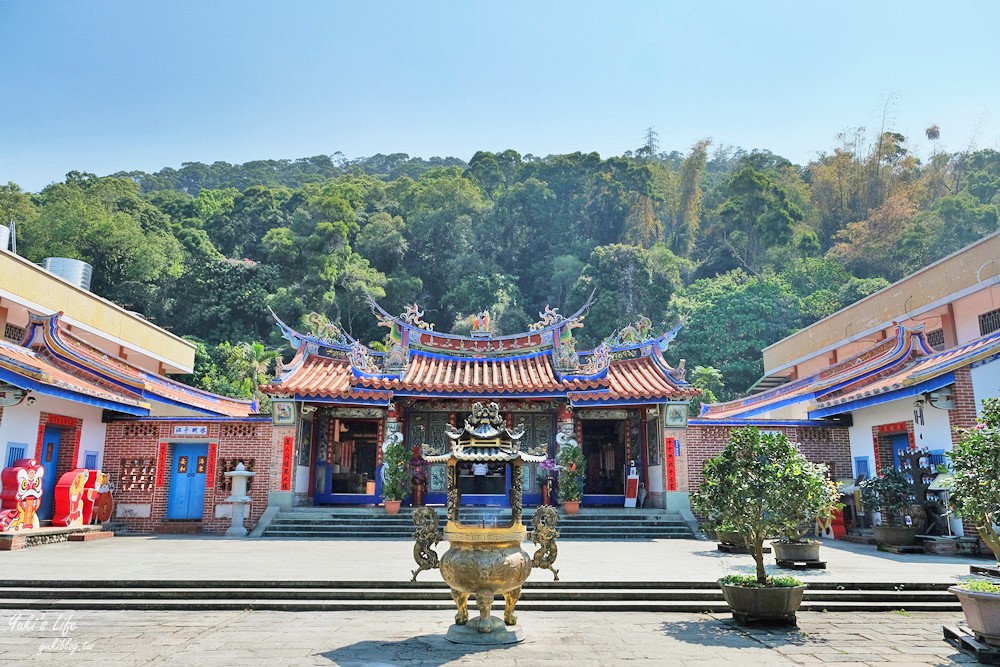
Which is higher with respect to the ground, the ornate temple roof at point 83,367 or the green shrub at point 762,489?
the ornate temple roof at point 83,367

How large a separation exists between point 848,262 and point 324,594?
155 ft

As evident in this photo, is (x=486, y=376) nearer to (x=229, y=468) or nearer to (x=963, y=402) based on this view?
(x=229, y=468)

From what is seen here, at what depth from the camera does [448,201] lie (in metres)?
50.4

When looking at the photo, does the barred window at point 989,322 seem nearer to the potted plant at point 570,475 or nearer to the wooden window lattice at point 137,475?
the potted plant at point 570,475

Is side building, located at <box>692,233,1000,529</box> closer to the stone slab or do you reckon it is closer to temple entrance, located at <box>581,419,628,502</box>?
temple entrance, located at <box>581,419,628,502</box>

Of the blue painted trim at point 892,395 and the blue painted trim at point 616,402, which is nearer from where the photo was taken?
the blue painted trim at point 892,395

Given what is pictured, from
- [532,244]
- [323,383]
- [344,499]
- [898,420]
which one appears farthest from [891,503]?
[532,244]

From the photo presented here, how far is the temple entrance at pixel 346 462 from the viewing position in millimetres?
17531

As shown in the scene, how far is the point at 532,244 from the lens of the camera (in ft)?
168

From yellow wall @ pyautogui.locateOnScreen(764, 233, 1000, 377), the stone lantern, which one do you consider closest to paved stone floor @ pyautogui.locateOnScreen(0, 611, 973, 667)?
the stone lantern

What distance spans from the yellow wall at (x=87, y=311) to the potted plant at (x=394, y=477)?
9614 mm

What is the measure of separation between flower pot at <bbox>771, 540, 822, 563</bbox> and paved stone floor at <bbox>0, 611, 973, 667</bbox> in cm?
219

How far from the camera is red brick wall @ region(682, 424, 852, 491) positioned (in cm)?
1591

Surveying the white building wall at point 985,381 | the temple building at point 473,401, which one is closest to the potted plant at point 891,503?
the white building wall at point 985,381
